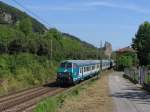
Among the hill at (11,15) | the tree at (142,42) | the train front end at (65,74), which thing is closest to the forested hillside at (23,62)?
the train front end at (65,74)

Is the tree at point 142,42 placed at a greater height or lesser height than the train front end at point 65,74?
greater

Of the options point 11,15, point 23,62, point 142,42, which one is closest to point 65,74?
point 23,62

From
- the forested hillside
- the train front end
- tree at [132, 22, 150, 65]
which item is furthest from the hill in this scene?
the train front end

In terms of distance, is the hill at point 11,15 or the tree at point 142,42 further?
the tree at point 142,42

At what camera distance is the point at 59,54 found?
74.9m

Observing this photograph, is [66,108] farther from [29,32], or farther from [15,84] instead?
[29,32]

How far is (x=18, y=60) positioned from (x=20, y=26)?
34.3 m

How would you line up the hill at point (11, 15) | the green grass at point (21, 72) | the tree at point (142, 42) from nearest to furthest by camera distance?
1. the green grass at point (21, 72)
2. the hill at point (11, 15)
3. the tree at point (142, 42)

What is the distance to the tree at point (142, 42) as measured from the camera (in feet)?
309

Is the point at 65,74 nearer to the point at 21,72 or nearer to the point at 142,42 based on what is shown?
the point at 21,72

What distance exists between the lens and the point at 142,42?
332ft

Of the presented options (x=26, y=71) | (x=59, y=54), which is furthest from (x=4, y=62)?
(x=59, y=54)

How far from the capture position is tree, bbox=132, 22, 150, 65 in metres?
94.2

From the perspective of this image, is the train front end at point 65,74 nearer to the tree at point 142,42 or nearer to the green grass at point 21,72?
the green grass at point 21,72
